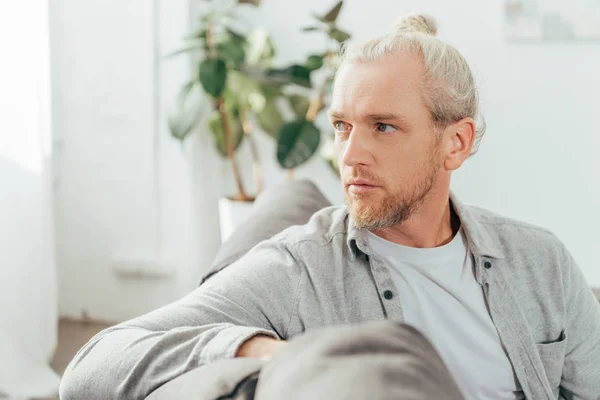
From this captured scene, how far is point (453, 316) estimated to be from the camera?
143cm

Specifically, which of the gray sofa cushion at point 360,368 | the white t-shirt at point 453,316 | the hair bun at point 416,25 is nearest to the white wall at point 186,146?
the hair bun at point 416,25

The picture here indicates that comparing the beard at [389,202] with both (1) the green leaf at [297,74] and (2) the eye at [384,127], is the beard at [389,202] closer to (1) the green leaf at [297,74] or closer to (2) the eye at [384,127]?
(2) the eye at [384,127]

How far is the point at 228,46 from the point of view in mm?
3125

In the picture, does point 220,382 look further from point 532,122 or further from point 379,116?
point 532,122

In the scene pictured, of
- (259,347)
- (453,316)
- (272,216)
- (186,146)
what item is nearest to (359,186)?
(453,316)

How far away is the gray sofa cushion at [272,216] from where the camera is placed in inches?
65.6

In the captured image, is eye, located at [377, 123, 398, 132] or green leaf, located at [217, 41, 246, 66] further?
green leaf, located at [217, 41, 246, 66]

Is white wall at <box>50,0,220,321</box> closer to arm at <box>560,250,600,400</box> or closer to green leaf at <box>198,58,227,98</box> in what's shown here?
green leaf at <box>198,58,227,98</box>

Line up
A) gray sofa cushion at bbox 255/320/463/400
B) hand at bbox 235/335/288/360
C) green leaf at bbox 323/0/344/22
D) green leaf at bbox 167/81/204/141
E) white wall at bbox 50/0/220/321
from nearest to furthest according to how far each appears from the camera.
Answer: gray sofa cushion at bbox 255/320/463/400 → hand at bbox 235/335/288/360 → green leaf at bbox 323/0/344/22 → green leaf at bbox 167/81/204/141 → white wall at bbox 50/0/220/321

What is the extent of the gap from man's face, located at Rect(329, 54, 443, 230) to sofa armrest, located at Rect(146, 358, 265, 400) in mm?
641

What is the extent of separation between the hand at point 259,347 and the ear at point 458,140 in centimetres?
72

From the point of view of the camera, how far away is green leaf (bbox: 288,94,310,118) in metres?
3.32

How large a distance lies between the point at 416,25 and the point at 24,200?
65.7 inches

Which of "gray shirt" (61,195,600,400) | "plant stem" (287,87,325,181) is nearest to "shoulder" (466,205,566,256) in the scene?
"gray shirt" (61,195,600,400)
